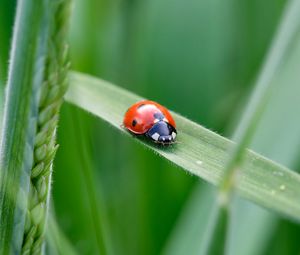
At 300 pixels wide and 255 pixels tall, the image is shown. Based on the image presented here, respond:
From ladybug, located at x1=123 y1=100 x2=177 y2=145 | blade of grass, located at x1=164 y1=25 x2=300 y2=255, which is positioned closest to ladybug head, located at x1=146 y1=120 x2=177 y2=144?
ladybug, located at x1=123 y1=100 x2=177 y2=145

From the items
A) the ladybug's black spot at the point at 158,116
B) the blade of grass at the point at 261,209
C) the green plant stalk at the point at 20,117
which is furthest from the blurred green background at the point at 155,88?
the green plant stalk at the point at 20,117

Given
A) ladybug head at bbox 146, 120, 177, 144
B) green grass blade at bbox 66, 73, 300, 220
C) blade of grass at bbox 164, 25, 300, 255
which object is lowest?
blade of grass at bbox 164, 25, 300, 255

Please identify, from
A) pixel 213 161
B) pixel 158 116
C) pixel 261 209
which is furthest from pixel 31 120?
pixel 261 209

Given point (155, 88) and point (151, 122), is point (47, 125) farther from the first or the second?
point (155, 88)

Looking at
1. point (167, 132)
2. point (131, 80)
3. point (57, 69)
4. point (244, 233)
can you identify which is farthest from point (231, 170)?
point (131, 80)

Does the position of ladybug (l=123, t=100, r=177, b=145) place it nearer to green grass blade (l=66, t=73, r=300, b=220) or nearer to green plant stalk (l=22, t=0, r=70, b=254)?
green grass blade (l=66, t=73, r=300, b=220)

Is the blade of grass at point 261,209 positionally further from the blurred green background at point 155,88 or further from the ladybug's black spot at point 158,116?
the ladybug's black spot at point 158,116
